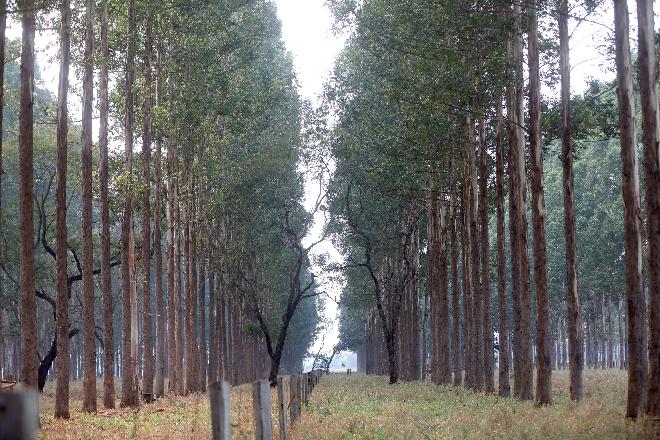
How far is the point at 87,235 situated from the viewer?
23141mm

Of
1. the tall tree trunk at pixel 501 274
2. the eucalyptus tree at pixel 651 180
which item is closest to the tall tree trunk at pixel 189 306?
the tall tree trunk at pixel 501 274

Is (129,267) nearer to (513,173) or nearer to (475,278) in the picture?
(475,278)

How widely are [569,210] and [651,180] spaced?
8.12 m

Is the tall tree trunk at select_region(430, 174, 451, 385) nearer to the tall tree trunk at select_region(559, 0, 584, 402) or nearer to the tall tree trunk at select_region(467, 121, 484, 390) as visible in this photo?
the tall tree trunk at select_region(467, 121, 484, 390)

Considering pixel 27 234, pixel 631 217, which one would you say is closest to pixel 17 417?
pixel 631 217

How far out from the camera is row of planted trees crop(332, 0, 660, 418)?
52.3 feet

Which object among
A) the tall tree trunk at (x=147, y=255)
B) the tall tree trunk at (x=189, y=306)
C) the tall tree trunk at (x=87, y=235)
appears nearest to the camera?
the tall tree trunk at (x=87, y=235)

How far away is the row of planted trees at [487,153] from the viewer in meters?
15.9

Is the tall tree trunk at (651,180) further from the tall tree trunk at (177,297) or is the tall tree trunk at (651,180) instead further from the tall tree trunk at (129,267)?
the tall tree trunk at (177,297)

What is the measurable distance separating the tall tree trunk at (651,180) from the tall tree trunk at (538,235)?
6974mm

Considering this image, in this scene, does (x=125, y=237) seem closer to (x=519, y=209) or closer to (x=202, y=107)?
(x=202, y=107)

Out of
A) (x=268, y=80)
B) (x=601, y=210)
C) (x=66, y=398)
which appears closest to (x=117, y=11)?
(x=66, y=398)

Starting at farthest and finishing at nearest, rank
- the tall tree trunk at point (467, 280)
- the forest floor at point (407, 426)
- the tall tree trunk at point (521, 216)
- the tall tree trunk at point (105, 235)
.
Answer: the tall tree trunk at point (467, 280)
the tall tree trunk at point (105, 235)
the tall tree trunk at point (521, 216)
the forest floor at point (407, 426)

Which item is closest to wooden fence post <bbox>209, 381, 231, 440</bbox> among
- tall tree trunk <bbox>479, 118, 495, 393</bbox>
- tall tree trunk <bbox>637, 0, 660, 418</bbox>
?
tall tree trunk <bbox>637, 0, 660, 418</bbox>
